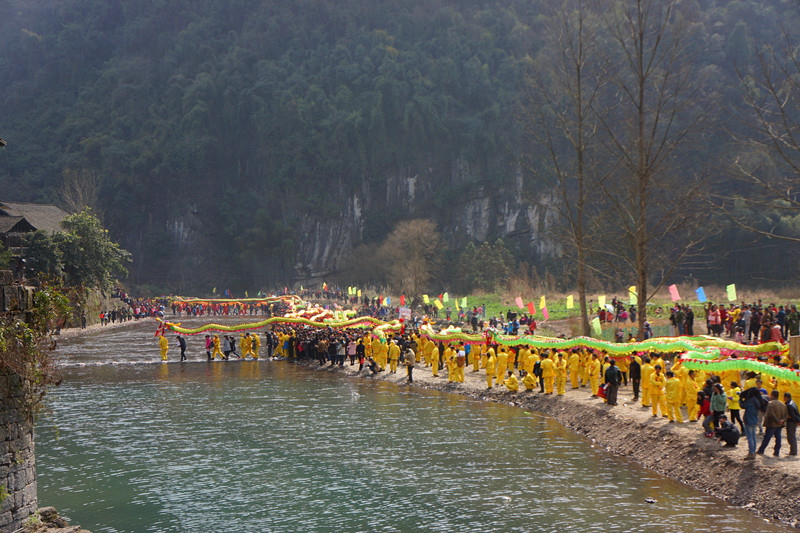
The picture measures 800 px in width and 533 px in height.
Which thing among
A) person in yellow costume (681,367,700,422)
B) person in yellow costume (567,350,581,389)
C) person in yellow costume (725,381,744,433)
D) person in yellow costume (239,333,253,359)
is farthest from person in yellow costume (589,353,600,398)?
person in yellow costume (239,333,253,359)

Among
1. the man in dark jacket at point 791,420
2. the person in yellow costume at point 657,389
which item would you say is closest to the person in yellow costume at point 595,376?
the person in yellow costume at point 657,389

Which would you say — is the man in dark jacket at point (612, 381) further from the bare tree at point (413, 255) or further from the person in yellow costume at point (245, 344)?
the bare tree at point (413, 255)

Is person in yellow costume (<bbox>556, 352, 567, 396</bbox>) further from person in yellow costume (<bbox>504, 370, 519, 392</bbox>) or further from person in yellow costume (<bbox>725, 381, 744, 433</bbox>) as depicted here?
person in yellow costume (<bbox>725, 381, 744, 433</bbox>)

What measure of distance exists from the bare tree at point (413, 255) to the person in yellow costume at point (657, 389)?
54700 millimetres

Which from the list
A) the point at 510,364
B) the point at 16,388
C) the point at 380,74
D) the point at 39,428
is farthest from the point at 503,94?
the point at 16,388

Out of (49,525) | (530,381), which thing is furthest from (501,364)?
(49,525)

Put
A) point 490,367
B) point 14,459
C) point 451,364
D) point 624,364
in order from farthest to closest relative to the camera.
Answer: point 451,364
point 490,367
point 624,364
point 14,459

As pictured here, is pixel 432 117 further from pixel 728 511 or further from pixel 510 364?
pixel 728 511

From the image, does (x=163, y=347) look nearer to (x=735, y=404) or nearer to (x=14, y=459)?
(x=14, y=459)

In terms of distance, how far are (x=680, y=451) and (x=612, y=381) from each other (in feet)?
15.7

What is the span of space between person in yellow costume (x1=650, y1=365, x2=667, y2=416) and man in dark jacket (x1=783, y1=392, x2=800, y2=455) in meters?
4.36

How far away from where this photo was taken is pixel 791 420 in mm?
14883

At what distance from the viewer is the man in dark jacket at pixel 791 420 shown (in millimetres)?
14562

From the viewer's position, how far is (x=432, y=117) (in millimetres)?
108125
